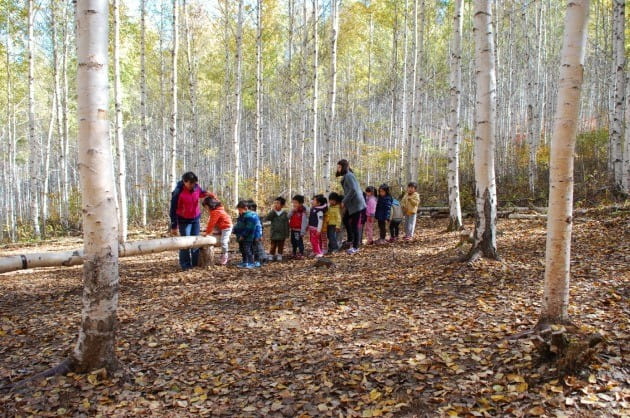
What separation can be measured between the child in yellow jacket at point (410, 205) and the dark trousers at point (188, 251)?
4741mm

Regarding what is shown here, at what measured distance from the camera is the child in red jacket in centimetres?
744

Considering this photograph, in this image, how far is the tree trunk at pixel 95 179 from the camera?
3.03 m

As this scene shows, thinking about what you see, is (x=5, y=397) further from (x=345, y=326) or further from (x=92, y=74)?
(x=345, y=326)

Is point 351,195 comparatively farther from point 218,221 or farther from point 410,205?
point 218,221

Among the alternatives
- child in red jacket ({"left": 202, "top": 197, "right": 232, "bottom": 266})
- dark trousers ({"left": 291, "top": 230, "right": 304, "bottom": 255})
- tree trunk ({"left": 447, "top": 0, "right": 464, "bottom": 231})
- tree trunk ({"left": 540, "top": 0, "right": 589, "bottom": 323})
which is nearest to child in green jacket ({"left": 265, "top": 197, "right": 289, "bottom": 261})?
dark trousers ({"left": 291, "top": 230, "right": 304, "bottom": 255})

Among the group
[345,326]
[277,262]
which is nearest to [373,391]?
[345,326]

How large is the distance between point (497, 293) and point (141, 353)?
388 cm

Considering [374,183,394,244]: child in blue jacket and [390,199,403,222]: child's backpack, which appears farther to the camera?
[390,199,403,222]: child's backpack

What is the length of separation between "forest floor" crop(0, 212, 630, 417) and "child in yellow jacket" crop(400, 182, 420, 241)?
291 centimetres

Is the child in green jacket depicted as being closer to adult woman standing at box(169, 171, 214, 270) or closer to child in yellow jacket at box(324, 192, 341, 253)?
child in yellow jacket at box(324, 192, 341, 253)

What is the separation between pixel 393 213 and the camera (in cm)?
957

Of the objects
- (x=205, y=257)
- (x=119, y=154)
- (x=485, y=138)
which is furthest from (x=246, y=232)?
(x=119, y=154)

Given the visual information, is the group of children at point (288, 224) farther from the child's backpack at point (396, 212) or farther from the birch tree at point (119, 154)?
the birch tree at point (119, 154)

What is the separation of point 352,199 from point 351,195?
95 millimetres
